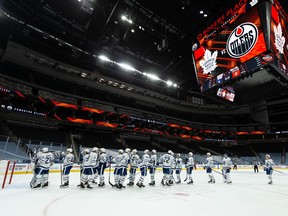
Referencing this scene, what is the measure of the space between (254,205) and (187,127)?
3115 cm

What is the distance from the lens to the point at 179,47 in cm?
1872

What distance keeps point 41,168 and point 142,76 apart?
72.5 feet

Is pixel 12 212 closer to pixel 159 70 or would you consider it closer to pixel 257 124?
pixel 159 70

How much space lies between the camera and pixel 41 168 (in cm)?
802

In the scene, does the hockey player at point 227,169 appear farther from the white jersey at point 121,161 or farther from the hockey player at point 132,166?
the white jersey at point 121,161

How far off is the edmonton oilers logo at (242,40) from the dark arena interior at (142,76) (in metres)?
0.05

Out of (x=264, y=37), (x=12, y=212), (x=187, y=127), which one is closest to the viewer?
(x=12, y=212)

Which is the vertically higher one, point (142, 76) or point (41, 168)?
point (142, 76)

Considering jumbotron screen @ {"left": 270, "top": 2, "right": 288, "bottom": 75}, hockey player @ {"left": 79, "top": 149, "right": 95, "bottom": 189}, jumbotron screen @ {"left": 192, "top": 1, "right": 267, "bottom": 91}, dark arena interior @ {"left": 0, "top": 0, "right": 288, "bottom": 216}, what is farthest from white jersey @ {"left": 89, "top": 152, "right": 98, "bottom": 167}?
jumbotron screen @ {"left": 270, "top": 2, "right": 288, "bottom": 75}

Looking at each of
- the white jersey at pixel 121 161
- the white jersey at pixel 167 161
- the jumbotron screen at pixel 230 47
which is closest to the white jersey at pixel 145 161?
the white jersey at pixel 167 161

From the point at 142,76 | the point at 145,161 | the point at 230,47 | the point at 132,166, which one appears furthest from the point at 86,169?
the point at 142,76

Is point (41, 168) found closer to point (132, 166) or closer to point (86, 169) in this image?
point (86, 169)

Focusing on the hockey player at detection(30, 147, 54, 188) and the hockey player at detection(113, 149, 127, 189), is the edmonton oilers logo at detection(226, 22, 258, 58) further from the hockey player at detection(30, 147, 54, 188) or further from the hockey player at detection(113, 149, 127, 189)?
the hockey player at detection(30, 147, 54, 188)

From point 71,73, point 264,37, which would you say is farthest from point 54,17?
point 264,37
